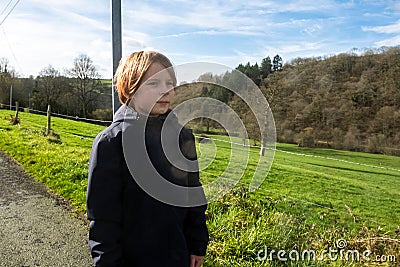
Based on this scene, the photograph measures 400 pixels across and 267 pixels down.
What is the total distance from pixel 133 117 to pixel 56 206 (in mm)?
3938

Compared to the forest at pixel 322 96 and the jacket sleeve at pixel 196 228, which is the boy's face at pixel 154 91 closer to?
the jacket sleeve at pixel 196 228

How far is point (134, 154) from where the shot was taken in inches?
63.0

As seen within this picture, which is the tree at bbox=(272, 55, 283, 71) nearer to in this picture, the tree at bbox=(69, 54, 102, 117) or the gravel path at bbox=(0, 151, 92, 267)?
the tree at bbox=(69, 54, 102, 117)

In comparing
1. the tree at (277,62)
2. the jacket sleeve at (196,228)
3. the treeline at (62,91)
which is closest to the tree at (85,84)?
the treeline at (62,91)

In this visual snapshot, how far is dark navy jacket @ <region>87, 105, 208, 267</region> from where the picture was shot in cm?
156

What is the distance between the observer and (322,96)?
50469 mm

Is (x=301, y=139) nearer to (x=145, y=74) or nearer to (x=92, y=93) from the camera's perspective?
(x=92, y=93)

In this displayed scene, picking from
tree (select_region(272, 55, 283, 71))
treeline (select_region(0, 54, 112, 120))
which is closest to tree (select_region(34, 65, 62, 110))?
treeline (select_region(0, 54, 112, 120))

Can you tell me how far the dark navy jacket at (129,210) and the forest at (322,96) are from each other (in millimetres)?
25324

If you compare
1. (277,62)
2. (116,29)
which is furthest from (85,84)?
(116,29)

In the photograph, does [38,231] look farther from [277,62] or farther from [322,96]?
[322,96]

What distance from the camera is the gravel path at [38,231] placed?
3.38 meters

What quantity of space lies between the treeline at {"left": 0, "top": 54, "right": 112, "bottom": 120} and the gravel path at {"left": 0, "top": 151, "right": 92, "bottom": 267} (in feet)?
68.0

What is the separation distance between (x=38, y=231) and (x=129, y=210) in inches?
118
